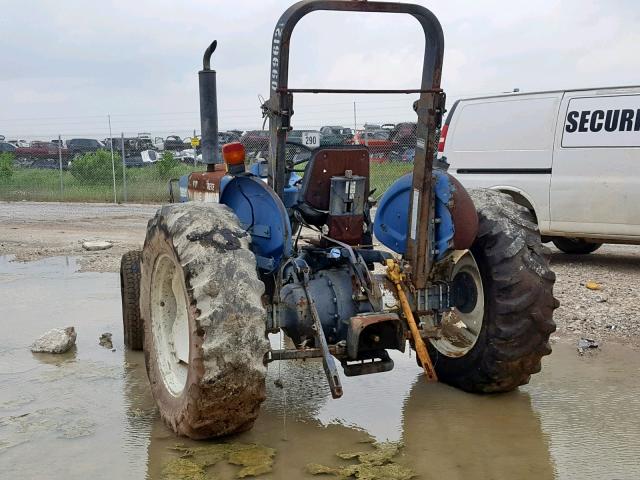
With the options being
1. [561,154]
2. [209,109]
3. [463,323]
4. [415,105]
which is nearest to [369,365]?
[463,323]

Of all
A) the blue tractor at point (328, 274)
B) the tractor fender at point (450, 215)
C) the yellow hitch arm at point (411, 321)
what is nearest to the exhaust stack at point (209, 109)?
the blue tractor at point (328, 274)

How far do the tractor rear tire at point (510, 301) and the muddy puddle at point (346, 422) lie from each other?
0.29 metres

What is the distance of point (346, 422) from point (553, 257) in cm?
679

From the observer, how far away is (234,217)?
477 cm

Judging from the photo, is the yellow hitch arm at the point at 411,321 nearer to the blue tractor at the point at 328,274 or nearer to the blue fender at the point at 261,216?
the blue tractor at the point at 328,274

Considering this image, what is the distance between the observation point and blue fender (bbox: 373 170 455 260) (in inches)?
206

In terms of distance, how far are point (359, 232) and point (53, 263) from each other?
6.98 metres

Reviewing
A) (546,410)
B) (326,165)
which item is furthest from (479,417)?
(326,165)

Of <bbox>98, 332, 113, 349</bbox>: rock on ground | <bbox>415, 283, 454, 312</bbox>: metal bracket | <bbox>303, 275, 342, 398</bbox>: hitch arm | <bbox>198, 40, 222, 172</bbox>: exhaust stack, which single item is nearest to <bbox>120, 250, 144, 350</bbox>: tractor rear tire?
<bbox>98, 332, 113, 349</bbox>: rock on ground

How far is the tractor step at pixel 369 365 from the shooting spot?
489 centimetres

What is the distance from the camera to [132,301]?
22.6 ft

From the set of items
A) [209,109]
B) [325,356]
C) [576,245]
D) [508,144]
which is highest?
[209,109]

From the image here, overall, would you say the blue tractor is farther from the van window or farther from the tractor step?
the van window

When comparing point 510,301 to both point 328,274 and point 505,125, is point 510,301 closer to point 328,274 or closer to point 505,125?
point 328,274
